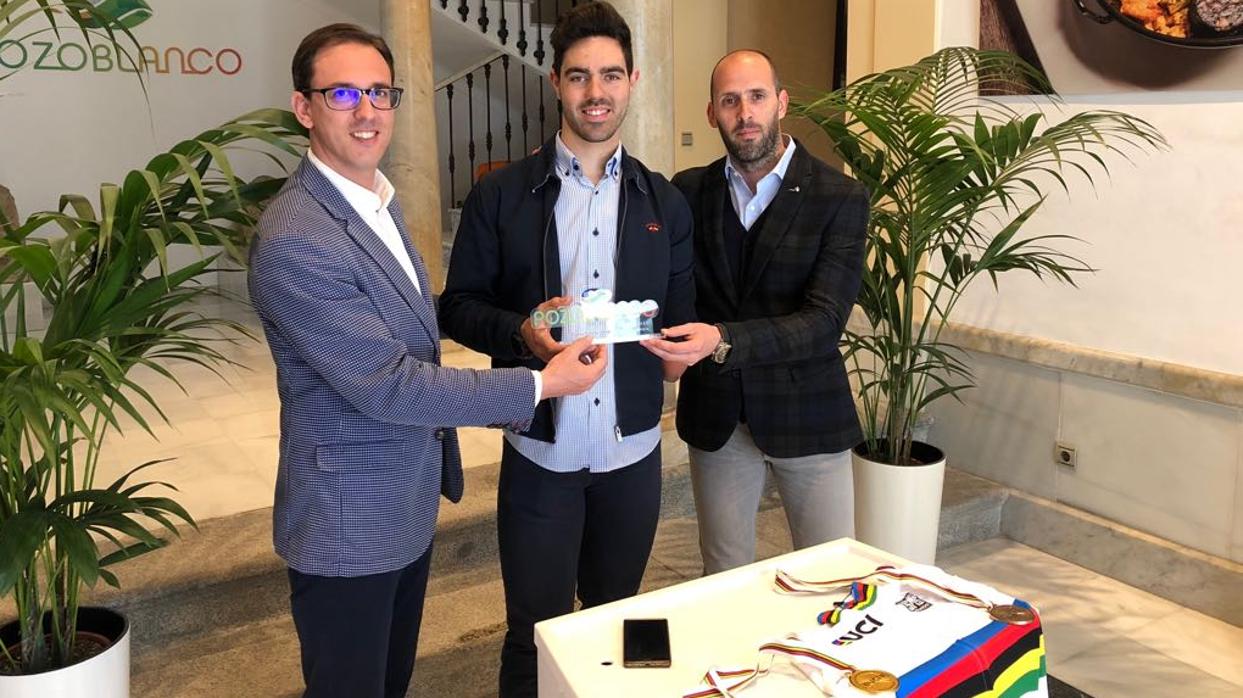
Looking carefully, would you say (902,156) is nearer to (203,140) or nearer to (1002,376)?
(1002,376)

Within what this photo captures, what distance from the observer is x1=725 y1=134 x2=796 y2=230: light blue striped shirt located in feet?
7.61

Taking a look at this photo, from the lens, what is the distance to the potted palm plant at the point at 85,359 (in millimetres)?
1571

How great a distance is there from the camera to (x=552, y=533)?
200cm

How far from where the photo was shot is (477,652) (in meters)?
2.87

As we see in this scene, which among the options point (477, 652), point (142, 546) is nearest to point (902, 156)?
point (477, 652)

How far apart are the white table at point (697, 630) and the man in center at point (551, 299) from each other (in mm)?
416

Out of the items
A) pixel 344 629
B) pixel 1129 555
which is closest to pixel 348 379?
pixel 344 629

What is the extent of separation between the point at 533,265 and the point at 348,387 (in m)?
0.53

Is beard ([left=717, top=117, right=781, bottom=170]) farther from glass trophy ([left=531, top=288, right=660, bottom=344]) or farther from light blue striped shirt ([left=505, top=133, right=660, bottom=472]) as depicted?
glass trophy ([left=531, top=288, right=660, bottom=344])

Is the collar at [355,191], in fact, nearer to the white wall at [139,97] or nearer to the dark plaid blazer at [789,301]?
the dark plaid blazer at [789,301]

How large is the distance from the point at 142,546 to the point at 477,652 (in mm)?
1171

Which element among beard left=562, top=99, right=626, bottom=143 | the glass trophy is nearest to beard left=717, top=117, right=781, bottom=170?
beard left=562, top=99, right=626, bottom=143

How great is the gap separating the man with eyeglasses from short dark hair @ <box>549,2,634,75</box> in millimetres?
357

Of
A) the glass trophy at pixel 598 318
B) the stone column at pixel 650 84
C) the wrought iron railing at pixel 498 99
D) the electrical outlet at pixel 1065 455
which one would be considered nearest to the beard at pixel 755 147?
the glass trophy at pixel 598 318
